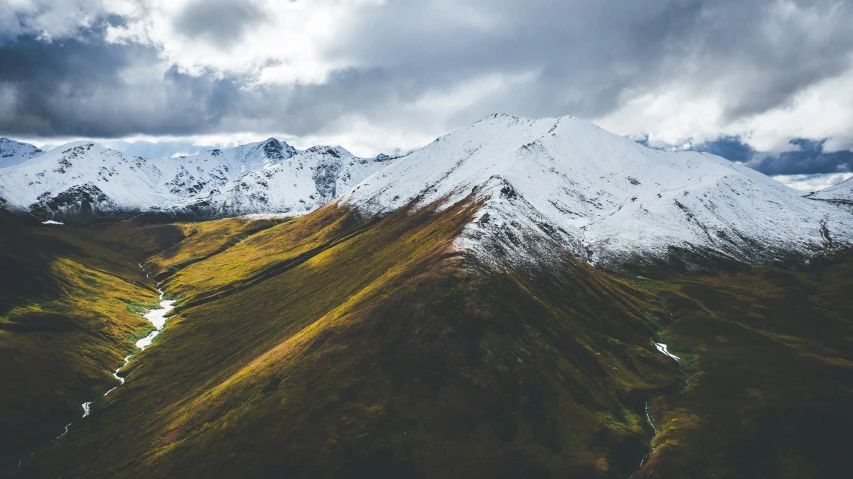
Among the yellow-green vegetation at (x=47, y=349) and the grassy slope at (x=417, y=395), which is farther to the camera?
the yellow-green vegetation at (x=47, y=349)

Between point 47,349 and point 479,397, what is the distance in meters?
139

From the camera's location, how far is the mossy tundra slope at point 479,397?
70.9m

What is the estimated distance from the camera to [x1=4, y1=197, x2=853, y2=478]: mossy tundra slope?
70.9 m

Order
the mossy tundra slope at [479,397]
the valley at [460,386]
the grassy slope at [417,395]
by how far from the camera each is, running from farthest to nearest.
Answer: the valley at [460,386] < the mossy tundra slope at [479,397] < the grassy slope at [417,395]

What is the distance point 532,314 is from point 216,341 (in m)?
111

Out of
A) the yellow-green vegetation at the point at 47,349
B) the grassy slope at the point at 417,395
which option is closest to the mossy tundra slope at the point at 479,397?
the grassy slope at the point at 417,395

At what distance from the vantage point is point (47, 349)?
456 ft

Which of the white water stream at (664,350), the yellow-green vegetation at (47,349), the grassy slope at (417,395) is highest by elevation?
the white water stream at (664,350)

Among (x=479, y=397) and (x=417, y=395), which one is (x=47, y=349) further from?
(x=479, y=397)

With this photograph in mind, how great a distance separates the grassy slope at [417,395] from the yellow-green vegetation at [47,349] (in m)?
9.60

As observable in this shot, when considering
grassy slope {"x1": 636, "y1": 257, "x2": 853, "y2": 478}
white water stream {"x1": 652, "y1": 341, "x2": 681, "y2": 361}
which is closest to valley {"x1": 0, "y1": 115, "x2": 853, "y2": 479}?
grassy slope {"x1": 636, "y1": 257, "x2": 853, "y2": 478}

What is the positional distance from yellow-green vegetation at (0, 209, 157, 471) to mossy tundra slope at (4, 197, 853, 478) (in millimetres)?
7896

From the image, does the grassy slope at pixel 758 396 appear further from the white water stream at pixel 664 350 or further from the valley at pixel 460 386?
the white water stream at pixel 664 350

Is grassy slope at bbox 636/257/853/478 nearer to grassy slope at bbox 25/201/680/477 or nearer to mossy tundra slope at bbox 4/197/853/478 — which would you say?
mossy tundra slope at bbox 4/197/853/478
